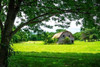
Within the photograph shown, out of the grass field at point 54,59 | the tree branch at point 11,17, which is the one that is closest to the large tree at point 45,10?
the tree branch at point 11,17

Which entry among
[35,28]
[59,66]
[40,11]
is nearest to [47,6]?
[40,11]

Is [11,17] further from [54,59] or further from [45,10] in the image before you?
[54,59]

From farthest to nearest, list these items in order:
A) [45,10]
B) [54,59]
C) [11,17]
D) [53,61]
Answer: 1. [54,59]
2. [53,61]
3. [45,10]
4. [11,17]

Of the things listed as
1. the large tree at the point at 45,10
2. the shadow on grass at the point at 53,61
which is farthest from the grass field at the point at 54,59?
the large tree at the point at 45,10

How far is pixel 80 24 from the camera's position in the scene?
7.52m

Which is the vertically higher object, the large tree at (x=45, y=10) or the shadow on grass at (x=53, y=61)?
the large tree at (x=45, y=10)

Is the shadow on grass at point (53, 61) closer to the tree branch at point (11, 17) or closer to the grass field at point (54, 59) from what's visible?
the grass field at point (54, 59)

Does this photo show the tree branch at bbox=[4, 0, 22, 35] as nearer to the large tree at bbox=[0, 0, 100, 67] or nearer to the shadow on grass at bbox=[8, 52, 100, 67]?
the large tree at bbox=[0, 0, 100, 67]

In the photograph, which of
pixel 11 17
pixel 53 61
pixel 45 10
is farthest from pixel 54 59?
pixel 11 17

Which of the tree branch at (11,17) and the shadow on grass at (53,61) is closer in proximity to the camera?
the tree branch at (11,17)

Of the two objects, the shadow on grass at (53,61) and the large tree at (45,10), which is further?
the shadow on grass at (53,61)

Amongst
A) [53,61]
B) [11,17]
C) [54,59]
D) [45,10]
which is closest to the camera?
[11,17]

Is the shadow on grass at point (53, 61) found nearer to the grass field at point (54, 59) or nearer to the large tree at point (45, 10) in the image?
the grass field at point (54, 59)

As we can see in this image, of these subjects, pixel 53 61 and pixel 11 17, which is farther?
pixel 53 61
